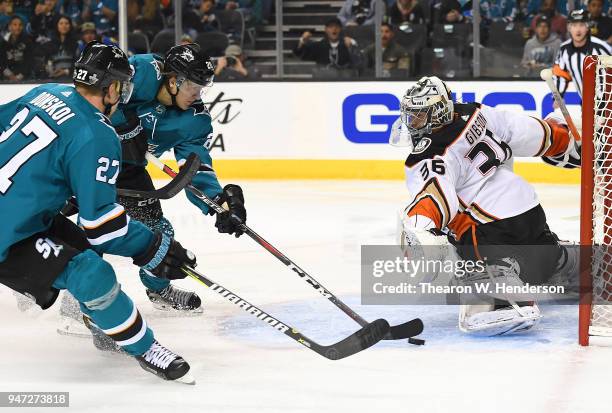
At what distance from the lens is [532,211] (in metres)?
4.06

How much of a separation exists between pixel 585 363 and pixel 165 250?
1.33 metres

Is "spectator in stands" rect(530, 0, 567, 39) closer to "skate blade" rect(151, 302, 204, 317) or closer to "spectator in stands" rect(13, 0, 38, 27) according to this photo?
"spectator in stands" rect(13, 0, 38, 27)

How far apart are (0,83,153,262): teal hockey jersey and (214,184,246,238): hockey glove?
89 centimetres

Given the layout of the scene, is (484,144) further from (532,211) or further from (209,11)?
(209,11)

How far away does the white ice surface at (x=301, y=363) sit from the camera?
3068mm

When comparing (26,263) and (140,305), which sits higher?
(26,263)

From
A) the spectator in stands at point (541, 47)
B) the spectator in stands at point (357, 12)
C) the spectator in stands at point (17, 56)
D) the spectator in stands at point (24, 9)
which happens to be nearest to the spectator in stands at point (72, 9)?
the spectator in stands at point (24, 9)

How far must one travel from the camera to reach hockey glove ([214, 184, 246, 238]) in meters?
3.93

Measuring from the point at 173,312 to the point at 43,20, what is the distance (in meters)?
4.90

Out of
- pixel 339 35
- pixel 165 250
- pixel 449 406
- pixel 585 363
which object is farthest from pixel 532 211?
pixel 339 35

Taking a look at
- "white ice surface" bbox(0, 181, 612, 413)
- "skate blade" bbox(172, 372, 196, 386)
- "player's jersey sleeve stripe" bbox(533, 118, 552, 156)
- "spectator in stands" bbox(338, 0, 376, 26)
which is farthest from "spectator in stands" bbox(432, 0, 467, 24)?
"skate blade" bbox(172, 372, 196, 386)

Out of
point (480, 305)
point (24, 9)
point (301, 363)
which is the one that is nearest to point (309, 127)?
point (24, 9)

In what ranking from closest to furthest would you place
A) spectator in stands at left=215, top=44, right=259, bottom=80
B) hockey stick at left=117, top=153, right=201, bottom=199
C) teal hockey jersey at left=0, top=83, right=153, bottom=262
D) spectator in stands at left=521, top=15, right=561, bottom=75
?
teal hockey jersey at left=0, top=83, right=153, bottom=262 < hockey stick at left=117, top=153, right=201, bottom=199 < spectator in stands at left=521, top=15, right=561, bottom=75 < spectator in stands at left=215, top=44, right=259, bottom=80

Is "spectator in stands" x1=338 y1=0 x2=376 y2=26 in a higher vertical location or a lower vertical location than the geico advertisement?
higher
